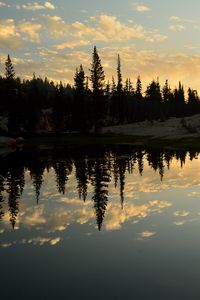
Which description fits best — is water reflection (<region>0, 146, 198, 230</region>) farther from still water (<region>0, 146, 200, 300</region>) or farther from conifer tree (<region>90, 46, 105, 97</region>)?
conifer tree (<region>90, 46, 105, 97</region>)

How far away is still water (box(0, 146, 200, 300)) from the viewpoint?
380 inches

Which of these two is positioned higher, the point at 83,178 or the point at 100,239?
the point at 83,178

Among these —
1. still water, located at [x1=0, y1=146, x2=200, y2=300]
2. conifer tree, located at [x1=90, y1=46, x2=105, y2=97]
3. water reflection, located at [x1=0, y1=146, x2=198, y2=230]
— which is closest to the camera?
still water, located at [x1=0, y1=146, x2=200, y2=300]

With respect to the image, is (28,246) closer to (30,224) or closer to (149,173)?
(30,224)

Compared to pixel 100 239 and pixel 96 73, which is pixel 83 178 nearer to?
pixel 100 239

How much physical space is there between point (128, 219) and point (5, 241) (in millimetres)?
5232

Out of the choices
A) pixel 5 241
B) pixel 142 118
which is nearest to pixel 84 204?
pixel 5 241

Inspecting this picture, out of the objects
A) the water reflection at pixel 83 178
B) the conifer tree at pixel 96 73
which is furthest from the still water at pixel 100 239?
the conifer tree at pixel 96 73

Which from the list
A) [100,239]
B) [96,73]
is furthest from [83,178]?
[96,73]

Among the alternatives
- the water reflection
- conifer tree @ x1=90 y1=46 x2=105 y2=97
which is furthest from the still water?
conifer tree @ x1=90 y1=46 x2=105 y2=97

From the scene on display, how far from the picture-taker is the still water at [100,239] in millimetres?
9648

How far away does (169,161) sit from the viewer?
41031 millimetres

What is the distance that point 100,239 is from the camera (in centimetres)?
1370

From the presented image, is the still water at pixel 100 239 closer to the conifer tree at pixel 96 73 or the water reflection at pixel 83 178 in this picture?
the water reflection at pixel 83 178
